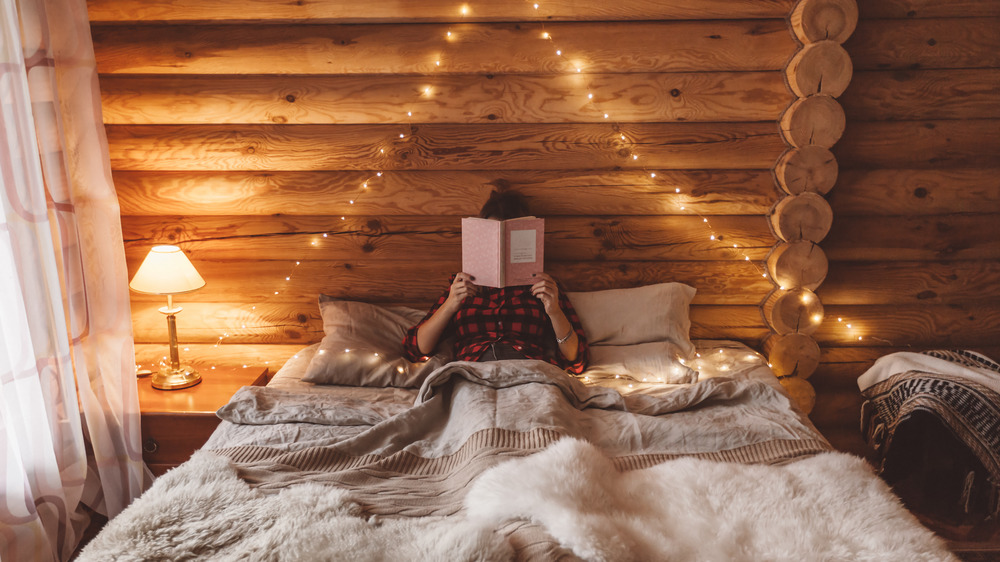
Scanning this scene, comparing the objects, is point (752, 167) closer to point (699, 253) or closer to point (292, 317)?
point (699, 253)

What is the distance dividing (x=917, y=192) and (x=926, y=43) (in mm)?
494

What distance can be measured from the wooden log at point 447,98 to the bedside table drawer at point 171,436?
1.00 m

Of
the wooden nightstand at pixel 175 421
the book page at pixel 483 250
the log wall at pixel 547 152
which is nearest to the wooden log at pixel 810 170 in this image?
the log wall at pixel 547 152

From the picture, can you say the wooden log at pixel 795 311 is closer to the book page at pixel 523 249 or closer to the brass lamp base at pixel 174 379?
the book page at pixel 523 249

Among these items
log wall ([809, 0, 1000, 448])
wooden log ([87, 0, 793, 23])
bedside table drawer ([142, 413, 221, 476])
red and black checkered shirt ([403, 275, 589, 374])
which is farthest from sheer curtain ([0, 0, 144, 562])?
log wall ([809, 0, 1000, 448])

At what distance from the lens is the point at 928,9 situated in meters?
2.19

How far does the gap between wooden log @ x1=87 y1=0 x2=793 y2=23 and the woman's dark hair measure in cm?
60

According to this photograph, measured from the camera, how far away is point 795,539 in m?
1.11

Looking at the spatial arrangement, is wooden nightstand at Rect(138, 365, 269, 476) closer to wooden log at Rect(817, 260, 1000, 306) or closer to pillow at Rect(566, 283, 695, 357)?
pillow at Rect(566, 283, 695, 357)

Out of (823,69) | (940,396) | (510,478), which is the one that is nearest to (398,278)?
(510,478)

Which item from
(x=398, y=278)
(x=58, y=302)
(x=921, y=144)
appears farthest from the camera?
(x=398, y=278)

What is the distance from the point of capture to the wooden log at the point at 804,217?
86.1 inches

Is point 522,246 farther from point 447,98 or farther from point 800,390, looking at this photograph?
point 800,390

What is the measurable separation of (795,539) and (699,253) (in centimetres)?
140
